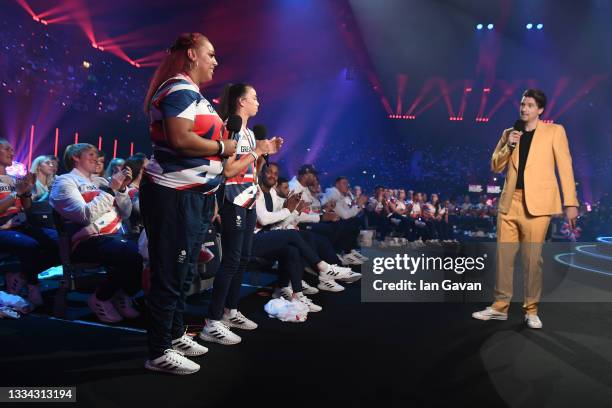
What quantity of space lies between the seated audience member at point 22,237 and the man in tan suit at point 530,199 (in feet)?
11.7

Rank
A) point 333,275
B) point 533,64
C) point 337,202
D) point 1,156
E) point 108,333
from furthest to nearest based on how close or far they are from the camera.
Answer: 1. point 533,64
2. point 337,202
3. point 333,275
4. point 1,156
5. point 108,333

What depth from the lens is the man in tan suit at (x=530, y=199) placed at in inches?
125

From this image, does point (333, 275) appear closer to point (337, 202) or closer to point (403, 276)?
point (403, 276)

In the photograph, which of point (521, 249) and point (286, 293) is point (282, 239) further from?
point (521, 249)

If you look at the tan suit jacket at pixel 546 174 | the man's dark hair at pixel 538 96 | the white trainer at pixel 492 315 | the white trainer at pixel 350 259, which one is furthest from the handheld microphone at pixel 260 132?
the white trainer at pixel 350 259

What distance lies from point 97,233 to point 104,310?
56cm

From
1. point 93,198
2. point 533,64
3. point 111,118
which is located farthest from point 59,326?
point 533,64

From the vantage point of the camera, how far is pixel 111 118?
10844 mm

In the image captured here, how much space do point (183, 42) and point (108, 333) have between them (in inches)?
75.9

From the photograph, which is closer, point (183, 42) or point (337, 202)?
point (183, 42)

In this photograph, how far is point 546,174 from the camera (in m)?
3.21

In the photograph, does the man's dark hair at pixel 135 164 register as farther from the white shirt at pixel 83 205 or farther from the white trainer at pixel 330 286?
the white trainer at pixel 330 286

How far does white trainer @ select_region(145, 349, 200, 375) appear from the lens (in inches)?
80.0

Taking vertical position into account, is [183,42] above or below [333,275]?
above
